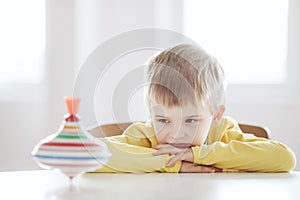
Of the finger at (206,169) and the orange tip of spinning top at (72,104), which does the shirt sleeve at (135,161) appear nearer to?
the finger at (206,169)

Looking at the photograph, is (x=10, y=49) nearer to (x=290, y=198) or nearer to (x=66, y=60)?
(x=66, y=60)

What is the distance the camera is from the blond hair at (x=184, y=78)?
108cm

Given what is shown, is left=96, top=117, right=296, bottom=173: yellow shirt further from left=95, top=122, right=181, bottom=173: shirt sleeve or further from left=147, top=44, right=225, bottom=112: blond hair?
left=147, top=44, right=225, bottom=112: blond hair

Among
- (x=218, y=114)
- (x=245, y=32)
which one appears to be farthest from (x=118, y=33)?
(x=218, y=114)

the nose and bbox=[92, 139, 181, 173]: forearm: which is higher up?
the nose

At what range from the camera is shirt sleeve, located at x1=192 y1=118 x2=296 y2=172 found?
3.60 feet

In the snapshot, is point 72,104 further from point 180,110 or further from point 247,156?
point 247,156

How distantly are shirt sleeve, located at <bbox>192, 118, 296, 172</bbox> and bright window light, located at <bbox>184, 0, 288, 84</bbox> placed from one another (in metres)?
1.56

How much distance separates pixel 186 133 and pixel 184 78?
117 millimetres

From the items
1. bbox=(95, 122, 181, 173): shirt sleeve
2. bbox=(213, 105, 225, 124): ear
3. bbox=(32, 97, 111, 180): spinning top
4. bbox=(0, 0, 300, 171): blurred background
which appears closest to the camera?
bbox=(32, 97, 111, 180): spinning top

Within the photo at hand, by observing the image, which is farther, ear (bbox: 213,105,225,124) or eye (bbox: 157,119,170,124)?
ear (bbox: 213,105,225,124)

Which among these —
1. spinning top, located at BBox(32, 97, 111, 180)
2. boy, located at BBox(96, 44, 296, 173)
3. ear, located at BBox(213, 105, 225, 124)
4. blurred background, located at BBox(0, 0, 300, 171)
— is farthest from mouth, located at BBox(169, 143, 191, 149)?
blurred background, located at BBox(0, 0, 300, 171)

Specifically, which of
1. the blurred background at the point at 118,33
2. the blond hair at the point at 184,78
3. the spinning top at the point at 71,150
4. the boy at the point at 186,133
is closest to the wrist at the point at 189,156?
the boy at the point at 186,133

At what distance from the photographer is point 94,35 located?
263 centimetres
